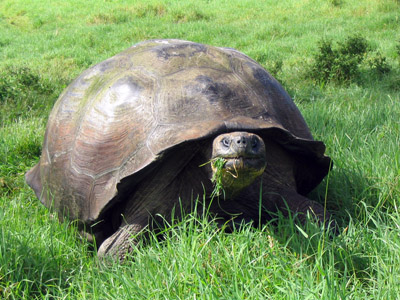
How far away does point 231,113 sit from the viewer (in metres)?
2.40

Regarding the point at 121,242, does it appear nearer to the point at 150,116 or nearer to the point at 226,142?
the point at 150,116

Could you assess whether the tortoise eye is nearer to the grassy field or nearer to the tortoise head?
the tortoise head

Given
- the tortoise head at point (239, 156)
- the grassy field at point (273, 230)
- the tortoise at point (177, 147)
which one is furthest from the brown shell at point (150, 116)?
the grassy field at point (273, 230)

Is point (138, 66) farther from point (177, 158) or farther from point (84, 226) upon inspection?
point (84, 226)

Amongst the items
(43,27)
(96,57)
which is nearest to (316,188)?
(96,57)

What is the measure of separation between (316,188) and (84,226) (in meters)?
1.47

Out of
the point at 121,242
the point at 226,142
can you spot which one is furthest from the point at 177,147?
the point at 121,242

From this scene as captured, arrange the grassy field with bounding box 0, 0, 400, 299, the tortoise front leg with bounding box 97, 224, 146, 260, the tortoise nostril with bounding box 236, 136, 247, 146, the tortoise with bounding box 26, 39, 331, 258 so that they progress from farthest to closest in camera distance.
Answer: the tortoise front leg with bounding box 97, 224, 146, 260, the tortoise with bounding box 26, 39, 331, 258, the tortoise nostril with bounding box 236, 136, 247, 146, the grassy field with bounding box 0, 0, 400, 299

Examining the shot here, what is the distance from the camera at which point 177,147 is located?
7.42ft

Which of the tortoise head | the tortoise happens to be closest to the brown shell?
the tortoise

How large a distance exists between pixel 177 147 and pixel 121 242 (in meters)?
0.60

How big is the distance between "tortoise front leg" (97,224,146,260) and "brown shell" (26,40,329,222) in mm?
170

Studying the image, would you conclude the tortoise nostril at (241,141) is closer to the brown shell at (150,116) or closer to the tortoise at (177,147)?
the tortoise at (177,147)

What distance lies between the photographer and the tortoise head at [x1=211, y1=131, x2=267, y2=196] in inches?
82.0
